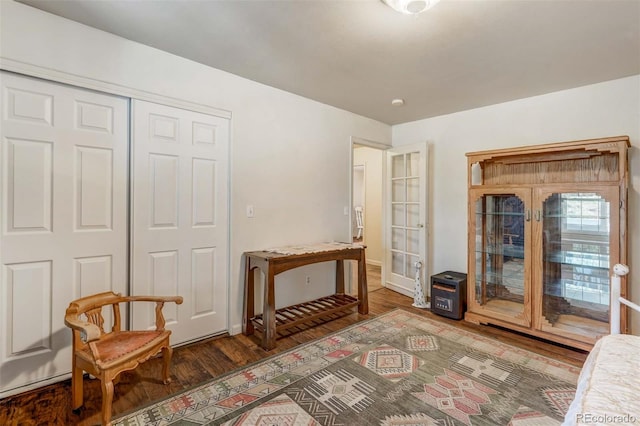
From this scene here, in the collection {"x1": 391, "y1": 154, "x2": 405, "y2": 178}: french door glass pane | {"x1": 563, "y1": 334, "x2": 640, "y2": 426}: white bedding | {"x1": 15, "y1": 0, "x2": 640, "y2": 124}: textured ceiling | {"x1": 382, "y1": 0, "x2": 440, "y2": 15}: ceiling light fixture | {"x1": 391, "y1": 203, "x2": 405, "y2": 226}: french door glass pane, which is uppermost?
{"x1": 15, "y1": 0, "x2": 640, "y2": 124}: textured ceiling

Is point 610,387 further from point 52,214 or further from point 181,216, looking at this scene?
point 52,214

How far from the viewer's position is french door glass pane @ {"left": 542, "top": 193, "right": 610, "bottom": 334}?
2.59m

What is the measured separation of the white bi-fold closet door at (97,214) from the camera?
1.88 metres

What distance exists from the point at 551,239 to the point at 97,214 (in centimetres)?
385

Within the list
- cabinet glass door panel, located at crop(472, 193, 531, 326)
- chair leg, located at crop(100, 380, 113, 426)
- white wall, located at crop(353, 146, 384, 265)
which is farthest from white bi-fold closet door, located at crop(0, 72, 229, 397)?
white wall, located at crop(353, 146, 384, 265)

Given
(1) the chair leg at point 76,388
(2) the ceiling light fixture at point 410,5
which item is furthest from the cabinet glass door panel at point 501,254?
(1) the chair leg at point 76,388

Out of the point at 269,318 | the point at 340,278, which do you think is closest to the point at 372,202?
the point at 340,278

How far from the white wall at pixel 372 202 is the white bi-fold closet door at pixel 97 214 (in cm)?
375

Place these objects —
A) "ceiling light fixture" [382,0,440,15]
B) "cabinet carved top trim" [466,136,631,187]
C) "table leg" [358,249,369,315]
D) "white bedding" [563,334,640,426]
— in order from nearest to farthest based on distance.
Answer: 1. "white bedding" [563,334,640,426]
2. "ceiling light fixture" [382,0,440,15]
3. "cabinet carved top trim" [466,136,631,187]
4. "table leg" [358,249,369,315]

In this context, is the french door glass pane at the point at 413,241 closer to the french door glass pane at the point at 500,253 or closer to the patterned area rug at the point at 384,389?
the french door glass pane at the point at 500,253

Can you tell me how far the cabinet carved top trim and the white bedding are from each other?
1841mm

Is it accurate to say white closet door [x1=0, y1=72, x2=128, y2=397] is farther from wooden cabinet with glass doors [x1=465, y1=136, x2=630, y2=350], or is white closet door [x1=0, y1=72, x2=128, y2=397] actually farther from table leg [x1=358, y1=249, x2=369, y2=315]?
wooden cabinet with glass doors [x1=465, y1=136, x2=630, y2=350]

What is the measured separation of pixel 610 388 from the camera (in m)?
0.97

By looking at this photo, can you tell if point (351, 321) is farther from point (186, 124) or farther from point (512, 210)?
point (186, 124)
